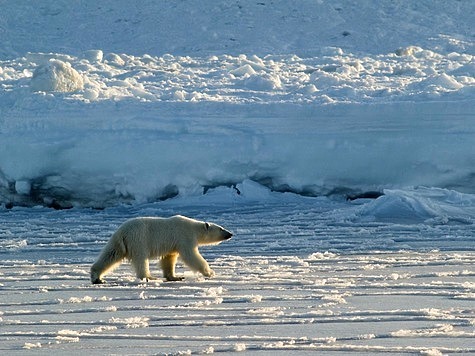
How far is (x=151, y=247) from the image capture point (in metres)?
7.27

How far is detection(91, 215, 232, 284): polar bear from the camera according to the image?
7203 mm

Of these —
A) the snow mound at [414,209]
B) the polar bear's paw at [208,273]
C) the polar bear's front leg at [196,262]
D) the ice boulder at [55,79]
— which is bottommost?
the polar bear's paw at [208,273]

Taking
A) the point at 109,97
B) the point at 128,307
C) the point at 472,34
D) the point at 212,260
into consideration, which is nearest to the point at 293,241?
the point at 212,260

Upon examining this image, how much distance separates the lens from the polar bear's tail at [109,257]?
7.05 m

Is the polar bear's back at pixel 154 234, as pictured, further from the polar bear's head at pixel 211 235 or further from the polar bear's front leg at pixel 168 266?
the polar bear's head at pixel 211 235

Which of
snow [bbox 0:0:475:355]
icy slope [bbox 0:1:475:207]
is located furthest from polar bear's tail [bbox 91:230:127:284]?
icy slope [bbox 0:1:475:207]

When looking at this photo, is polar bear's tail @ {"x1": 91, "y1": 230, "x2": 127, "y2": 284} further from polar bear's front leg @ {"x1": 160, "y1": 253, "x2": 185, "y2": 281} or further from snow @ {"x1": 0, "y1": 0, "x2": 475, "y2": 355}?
polar bear's front leg @ {"x1": 160, "y1": 253, "x2": 185, "y2": 281}

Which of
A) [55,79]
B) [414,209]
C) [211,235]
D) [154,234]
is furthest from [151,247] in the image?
[55,79]

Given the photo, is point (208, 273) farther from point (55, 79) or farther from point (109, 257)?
point (55, 79)

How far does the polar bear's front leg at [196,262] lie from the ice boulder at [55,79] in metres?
6.91

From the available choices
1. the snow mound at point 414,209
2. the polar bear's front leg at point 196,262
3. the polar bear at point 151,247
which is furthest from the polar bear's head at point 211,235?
the snow mound at point 414,209

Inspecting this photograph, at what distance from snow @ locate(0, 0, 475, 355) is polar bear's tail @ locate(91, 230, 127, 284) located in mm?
136

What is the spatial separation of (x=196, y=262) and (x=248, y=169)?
4522mm

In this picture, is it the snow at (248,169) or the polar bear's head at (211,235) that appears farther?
the polar bear's head at (211,235)
